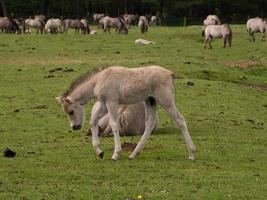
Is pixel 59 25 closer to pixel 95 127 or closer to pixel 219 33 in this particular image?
pixel 219 33

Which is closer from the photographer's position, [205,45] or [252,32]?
[205,45]

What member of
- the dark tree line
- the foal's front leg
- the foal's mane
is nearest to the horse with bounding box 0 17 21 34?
the dark tree line

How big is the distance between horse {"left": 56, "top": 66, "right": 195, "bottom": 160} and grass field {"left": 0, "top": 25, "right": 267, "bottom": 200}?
624 mm

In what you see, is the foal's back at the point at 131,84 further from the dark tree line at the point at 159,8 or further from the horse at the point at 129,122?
the dark tree line at the point at 159,8

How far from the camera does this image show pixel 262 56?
3575cm

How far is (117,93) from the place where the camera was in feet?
40.3

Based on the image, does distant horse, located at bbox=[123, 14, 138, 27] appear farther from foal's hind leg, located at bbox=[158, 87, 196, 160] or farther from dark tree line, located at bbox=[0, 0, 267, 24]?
foal's hind leg, located at bbox=[158, 87, 196, 160]

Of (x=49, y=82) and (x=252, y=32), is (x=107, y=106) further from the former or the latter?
(x=252, y=32)

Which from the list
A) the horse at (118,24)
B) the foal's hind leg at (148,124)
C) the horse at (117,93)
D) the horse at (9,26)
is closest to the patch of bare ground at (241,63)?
the foal's hind leg at (148,124)

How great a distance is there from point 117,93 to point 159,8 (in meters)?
71.9

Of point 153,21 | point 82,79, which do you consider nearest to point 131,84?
point 82,79

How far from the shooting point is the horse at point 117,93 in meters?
12.2

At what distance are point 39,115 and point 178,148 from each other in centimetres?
529

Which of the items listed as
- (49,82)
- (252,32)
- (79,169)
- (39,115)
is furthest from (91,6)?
(79,169)
